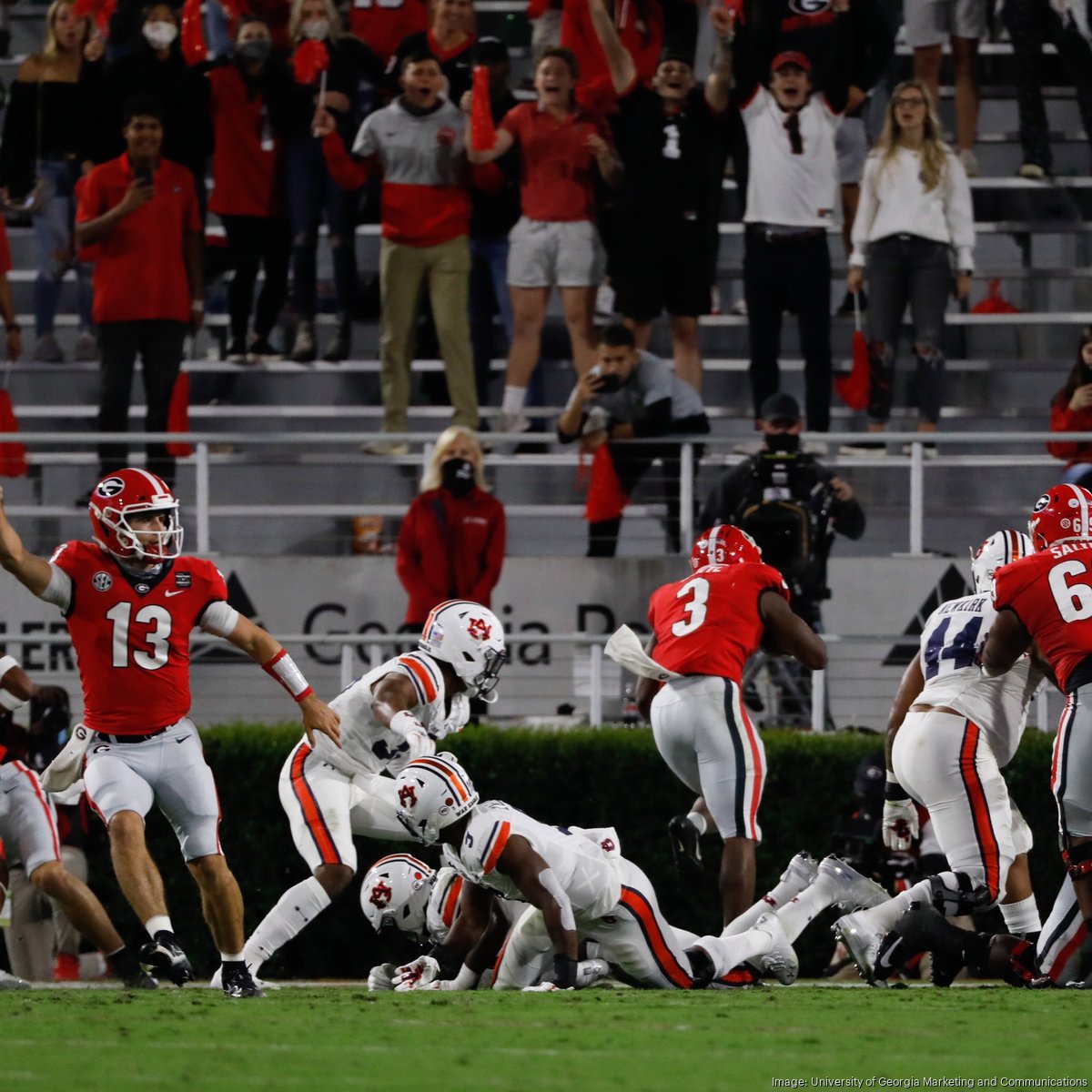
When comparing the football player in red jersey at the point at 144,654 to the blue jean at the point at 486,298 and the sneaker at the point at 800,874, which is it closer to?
the sneaker at the point at 800,874

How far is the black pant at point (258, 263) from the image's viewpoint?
14109mm

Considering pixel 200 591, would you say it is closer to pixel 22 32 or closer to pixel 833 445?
pixel 833 445

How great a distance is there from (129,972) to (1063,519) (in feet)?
13.1

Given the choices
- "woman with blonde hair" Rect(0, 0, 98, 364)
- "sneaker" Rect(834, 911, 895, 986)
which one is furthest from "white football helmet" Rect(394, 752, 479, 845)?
"woman with blonde hair" Rect(0, 0, 98, 364)

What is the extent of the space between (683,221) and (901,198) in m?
1.27

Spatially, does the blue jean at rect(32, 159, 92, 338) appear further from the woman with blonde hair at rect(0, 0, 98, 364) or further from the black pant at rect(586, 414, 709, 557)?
the black pant at rect(586, 414, 709, 557)

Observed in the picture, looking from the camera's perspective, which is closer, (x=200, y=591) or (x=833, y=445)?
(x=200, y=591)

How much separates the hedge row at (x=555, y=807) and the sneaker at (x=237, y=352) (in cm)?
358

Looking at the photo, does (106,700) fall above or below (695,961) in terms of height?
above

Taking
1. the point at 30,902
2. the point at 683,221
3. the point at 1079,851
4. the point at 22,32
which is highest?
the point at 22,32

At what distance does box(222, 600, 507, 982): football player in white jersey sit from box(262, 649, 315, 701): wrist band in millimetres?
694

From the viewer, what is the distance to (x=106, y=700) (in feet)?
27.9

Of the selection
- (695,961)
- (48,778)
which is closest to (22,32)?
(48,778)

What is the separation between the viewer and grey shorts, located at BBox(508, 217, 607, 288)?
13469mm
